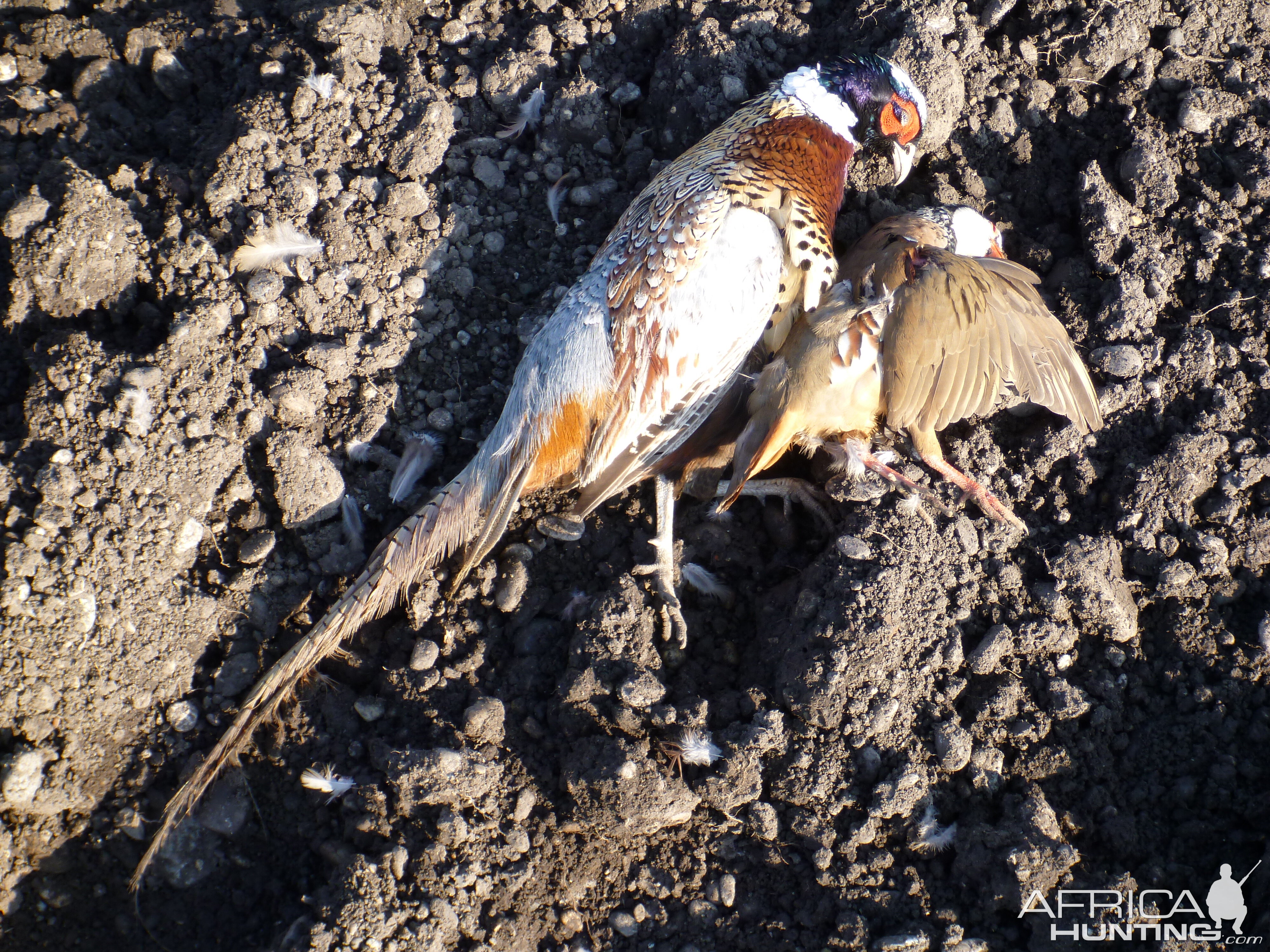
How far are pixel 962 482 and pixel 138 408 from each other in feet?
7.85

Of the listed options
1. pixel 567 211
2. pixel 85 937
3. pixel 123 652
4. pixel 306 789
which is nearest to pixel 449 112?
pixel 567 211

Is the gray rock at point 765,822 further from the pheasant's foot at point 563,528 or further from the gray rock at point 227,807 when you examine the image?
the gray rock at point 227,807

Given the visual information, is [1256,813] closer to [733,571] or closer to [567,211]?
[733,571]

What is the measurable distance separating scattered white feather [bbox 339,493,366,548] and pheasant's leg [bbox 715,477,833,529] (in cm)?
114

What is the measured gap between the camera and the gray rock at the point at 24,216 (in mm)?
2373

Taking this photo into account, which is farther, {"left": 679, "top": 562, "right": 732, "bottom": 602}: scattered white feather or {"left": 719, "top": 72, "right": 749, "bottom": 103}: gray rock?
{"left": 719, "top": 72, "right": 749, "bottom": 103}: gray rock

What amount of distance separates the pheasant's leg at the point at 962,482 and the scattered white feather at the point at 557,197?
4.68 ft

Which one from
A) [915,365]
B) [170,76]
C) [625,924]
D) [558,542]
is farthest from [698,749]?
[170,76]

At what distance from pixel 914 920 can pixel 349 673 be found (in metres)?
1.66

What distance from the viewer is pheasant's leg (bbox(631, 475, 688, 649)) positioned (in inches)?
95.0

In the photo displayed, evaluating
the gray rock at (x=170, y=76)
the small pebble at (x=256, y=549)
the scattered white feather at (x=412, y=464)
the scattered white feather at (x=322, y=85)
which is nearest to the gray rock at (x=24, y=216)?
the gray rock at (x=170, y=76)

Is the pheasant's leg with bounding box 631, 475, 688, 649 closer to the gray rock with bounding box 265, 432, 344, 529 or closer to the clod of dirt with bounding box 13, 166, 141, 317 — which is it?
the gray rock with bounding box 265, 432, 344, 529

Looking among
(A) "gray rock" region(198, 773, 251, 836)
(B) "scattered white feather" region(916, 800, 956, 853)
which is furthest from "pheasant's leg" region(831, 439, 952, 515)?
(A) "gray rock" region(198, 773, 251, 836)

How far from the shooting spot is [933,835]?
6.83 feet
